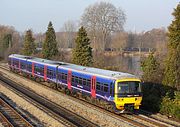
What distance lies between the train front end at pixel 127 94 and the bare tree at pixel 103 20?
58606 millimetres

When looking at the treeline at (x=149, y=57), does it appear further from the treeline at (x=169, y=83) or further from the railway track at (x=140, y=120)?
the railway track at (x=140, y=120)

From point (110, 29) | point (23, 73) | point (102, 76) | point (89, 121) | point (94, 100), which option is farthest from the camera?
point (110, 29)

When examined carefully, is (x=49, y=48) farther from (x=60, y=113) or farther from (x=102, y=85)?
(x=60, y=113)

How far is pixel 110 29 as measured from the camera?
83500mm

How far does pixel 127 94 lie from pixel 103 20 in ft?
212

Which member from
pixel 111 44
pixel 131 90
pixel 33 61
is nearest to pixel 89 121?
pixel 131 90

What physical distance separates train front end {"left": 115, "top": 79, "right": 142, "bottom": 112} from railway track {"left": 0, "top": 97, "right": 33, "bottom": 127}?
546 cm

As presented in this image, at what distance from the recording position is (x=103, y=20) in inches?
3278

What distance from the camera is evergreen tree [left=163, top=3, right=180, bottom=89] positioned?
869 inches

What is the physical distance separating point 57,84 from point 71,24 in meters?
108

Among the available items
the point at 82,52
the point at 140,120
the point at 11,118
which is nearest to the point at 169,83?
the point at 140,120

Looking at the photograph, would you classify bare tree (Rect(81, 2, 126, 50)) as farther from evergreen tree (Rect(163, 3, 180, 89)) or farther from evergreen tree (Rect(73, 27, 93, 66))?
evergreen tree (Rect(163, 3, 180, 89))

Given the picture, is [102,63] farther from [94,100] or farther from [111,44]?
[111,44]

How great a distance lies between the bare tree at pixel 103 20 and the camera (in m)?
80.7
